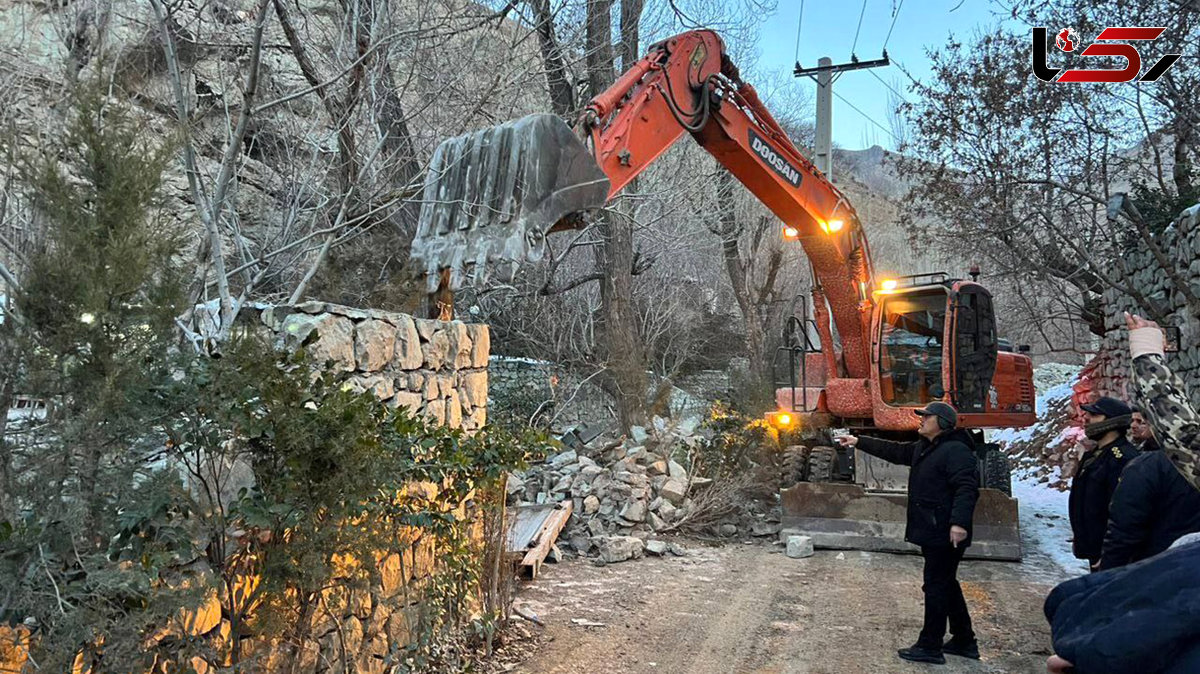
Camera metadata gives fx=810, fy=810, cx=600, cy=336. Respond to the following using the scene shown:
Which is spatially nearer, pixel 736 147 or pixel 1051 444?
pixel 736 147

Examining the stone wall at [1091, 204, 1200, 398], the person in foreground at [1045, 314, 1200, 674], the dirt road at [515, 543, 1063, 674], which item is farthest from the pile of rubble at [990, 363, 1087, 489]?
the person in foreground at [1045, 314, 1200, 674]

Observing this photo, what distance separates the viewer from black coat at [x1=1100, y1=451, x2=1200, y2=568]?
3.77 meters

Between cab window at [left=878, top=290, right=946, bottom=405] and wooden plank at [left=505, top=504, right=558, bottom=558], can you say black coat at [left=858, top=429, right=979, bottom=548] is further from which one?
cab window at [left=878, top=290, right=946, bottom=405]

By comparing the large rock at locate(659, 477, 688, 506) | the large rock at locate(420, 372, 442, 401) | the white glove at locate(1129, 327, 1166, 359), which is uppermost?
the white glove at locate(1129, 327, 1166, 359)

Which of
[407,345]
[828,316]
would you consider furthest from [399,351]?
[828,316]

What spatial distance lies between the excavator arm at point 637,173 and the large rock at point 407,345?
390mm

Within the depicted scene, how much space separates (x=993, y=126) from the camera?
11.3 m

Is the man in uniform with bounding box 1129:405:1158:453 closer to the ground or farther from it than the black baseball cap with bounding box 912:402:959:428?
closer to the ground

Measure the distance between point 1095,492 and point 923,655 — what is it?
1403 mm

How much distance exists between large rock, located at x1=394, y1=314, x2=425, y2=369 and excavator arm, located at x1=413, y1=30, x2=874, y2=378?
0.39 m

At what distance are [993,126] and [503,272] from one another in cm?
947

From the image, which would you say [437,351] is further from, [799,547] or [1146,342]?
[799,547]

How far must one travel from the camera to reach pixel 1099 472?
15.5 ft

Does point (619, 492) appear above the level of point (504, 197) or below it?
below
